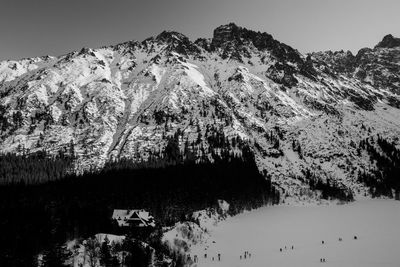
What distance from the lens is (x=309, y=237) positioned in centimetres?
12719

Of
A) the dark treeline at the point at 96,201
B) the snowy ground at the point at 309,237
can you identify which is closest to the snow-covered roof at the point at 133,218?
the dark treeline at the point at 96,201

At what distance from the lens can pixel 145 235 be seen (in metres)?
111

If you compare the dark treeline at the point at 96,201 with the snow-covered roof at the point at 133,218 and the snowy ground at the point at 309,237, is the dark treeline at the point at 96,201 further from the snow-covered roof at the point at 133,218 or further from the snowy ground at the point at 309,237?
the snowy ground at the point at 309,237

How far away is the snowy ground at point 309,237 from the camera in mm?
98125

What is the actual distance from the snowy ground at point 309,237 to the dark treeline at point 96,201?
17.6m

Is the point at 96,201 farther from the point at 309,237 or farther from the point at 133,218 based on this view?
the point at 309,237

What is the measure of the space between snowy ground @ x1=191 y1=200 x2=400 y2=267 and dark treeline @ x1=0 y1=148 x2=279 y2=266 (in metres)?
17.6

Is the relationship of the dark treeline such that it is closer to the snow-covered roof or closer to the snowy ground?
the snow-covered roof

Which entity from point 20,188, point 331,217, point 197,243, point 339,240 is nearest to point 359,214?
point 331,217

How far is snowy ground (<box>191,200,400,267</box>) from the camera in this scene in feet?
322

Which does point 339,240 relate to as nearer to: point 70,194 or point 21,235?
point 21,235

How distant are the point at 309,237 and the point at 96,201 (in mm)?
78852

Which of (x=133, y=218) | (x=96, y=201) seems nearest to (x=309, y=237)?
(x=133, y=218)

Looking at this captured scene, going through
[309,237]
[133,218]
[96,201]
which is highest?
[96,201]
